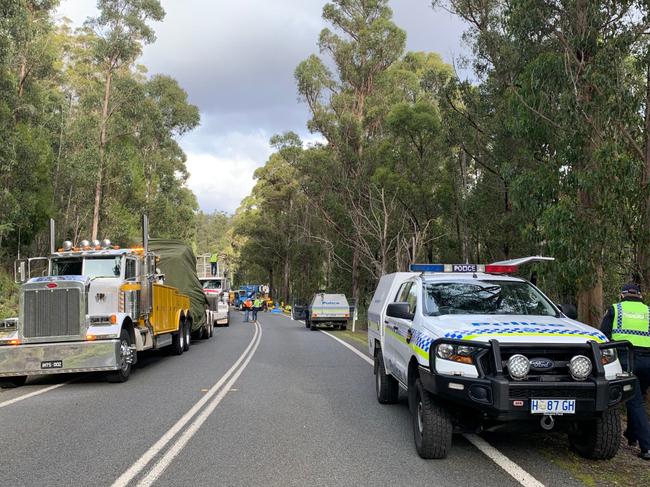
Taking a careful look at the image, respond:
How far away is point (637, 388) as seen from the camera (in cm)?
555

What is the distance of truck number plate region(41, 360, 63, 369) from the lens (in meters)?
10.4

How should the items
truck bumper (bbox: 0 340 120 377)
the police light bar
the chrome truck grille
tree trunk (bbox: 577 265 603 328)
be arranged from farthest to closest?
tree trunk (bbox: 577 265 603 328) → the chrome truck grille → truck bumper (bbox: 0 340 120 377) → the police light bar

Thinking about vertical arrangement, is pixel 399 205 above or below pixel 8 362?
above

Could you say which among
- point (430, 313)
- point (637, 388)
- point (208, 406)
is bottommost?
point (208, 406)

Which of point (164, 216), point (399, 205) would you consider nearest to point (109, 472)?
point (399, 205)

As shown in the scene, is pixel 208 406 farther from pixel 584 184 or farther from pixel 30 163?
pixel 30 163

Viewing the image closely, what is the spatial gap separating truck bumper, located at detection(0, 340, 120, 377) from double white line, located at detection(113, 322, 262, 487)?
85.3 inches

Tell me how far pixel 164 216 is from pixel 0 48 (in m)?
23.4

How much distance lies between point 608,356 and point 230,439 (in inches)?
161

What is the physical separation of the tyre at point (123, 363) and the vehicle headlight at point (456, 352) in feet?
24.6

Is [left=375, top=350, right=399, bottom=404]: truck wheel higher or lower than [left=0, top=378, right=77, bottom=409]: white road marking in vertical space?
higher

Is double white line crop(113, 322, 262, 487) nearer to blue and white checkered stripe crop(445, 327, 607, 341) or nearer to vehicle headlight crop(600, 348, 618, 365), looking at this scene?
blue and white checkered stripe crop(445, 327, 607, 341)

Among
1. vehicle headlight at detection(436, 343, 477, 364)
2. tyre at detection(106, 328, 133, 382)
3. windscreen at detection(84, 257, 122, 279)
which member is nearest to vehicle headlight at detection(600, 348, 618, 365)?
vehicle headlight at detection(436, 343, 477, 364)

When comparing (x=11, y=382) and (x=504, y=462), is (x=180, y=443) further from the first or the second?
(x=11, y=382)
